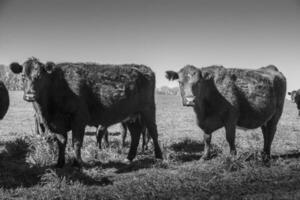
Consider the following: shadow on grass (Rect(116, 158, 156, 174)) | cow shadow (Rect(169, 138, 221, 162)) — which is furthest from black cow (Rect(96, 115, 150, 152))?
shadow on grass (Rect(116, 158, 156, 174))

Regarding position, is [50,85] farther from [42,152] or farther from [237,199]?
[237,199]

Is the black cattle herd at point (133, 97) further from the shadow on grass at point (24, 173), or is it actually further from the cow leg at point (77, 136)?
the shadow on grass at point (24, 173)

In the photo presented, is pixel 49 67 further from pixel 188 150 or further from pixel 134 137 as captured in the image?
pixel 188 150

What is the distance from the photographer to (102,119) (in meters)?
9.42

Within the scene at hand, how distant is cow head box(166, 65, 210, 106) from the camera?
932cm

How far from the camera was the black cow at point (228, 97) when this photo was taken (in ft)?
31.2

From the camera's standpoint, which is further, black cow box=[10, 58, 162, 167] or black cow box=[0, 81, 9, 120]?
black cow box=[0, 81, 9, 120]

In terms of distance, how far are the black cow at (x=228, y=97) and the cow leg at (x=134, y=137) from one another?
5.37ft

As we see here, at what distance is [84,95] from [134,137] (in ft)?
6.60

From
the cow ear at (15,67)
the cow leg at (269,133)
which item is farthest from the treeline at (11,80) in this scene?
the cow leg at (269,133)

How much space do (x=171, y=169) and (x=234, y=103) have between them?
237cm

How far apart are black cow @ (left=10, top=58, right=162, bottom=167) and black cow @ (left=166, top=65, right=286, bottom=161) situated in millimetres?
1034

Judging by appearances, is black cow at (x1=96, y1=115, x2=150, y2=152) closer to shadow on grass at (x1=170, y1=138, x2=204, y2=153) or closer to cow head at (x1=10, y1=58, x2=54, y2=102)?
shadow on grass at (x1=170, y1=138, x2=204, y2=153)

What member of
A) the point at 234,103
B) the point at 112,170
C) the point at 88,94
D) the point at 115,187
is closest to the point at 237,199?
the point at 115,187
